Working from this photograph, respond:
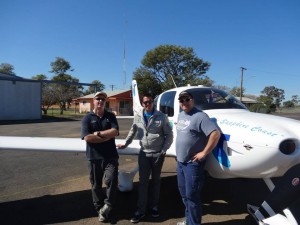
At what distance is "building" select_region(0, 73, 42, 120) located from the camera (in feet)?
98.4

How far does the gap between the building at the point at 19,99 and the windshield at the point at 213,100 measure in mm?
28870

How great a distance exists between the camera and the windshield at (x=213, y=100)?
4918 mm

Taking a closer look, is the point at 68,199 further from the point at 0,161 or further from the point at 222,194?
the point at 0,161

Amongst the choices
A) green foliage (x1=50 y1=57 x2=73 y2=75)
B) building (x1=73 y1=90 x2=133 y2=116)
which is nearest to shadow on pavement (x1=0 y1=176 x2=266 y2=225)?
building (x1=73 y1=90 x2=133 y2=116)

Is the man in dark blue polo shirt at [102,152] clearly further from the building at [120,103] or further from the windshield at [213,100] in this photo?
the building at [120,103]

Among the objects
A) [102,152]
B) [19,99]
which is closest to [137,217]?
[102,152]

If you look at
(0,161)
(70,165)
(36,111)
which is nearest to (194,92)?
(70,165)

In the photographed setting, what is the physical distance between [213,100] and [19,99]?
30.4 m

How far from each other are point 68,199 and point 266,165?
350cm

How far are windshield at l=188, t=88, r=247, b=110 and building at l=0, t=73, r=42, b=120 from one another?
94.7 feet

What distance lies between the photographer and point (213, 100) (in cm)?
504

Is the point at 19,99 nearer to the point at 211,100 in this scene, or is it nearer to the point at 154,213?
the point at 211,100

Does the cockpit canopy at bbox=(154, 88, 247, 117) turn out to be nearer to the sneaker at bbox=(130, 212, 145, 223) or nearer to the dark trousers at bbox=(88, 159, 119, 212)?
the dark trousers at bbox=(88, 159, 119, 212)

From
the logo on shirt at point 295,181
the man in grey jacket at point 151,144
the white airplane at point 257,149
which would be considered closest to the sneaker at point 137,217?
the man in grey jacket at point 151,144
